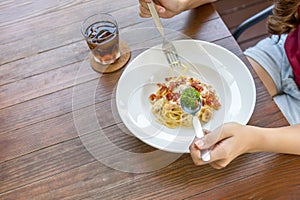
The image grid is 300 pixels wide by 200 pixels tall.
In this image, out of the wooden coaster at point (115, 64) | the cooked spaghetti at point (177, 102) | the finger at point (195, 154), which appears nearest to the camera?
the finger at point (195, 154)

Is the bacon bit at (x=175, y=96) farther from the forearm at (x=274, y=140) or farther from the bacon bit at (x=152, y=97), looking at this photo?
the forearm at (x=274, y=140)

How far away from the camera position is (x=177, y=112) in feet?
2.97

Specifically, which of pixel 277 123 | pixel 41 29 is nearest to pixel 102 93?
pixel 41 29

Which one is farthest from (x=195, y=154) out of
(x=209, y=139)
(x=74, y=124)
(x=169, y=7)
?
(x=169, y=7)

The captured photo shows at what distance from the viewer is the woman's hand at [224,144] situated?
2.62 feet

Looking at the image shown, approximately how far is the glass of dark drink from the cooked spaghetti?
15 centimetres

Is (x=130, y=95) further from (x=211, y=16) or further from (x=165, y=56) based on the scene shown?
(x=211, y=16)

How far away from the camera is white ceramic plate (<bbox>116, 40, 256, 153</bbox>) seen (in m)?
0.88

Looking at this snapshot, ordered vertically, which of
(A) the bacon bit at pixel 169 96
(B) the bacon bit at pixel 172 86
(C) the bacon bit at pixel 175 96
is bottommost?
(A) the bacon bit at pixel 169 96

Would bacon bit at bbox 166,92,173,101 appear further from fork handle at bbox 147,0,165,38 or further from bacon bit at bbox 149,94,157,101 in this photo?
fork handle at bbox 147,0,165,38

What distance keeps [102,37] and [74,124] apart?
9.3 inches

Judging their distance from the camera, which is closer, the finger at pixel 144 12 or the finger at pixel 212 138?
the finger at pixel 212 138

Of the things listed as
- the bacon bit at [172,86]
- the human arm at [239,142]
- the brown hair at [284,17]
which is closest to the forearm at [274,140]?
the human arm at [239,142]

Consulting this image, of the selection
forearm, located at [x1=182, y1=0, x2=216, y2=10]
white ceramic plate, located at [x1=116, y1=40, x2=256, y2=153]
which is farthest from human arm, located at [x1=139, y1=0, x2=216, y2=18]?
white ceramic plate, located at [x1=116, y1=40, x2=256, y2=153]
